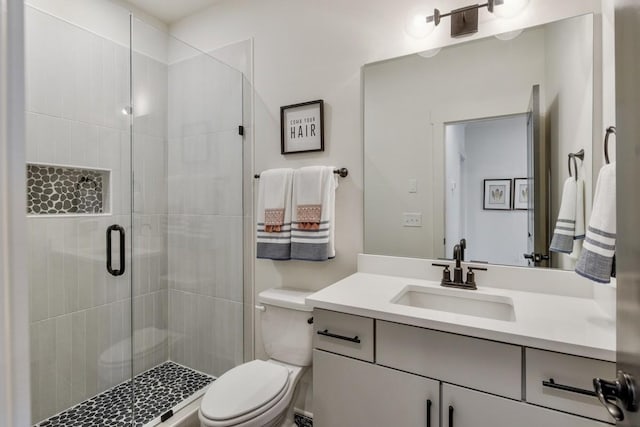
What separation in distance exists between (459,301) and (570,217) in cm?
56

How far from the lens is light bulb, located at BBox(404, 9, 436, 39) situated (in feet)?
5.18

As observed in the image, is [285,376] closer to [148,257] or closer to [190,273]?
[190,273]

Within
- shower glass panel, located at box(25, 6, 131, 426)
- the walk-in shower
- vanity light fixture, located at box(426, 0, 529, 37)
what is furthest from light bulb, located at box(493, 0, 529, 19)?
shower glass panel, located at box(25, 6, 131, 426)

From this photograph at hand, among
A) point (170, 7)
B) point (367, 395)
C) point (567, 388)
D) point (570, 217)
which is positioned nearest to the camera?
point (567, 388)

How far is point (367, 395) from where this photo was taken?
1.19 meters

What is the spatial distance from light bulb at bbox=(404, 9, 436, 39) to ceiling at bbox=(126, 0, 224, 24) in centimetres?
143

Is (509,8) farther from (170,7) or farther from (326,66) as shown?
(170,7)

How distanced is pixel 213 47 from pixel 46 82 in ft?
3.40

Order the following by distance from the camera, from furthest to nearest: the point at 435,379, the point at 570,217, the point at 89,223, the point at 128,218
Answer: the point at 128,218, the point at 89,223, the point at 570,217, the point at 435,379

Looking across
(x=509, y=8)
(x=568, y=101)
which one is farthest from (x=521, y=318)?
(x=509, y=8)

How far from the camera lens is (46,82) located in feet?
5.81

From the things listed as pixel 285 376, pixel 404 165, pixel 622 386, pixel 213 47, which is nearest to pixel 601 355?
pixel 622 386

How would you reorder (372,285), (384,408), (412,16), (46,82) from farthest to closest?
(46,82), (412,16), (372,285), (384,408)

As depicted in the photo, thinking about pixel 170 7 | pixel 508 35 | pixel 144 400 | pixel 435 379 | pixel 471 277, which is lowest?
pixel 144 400
